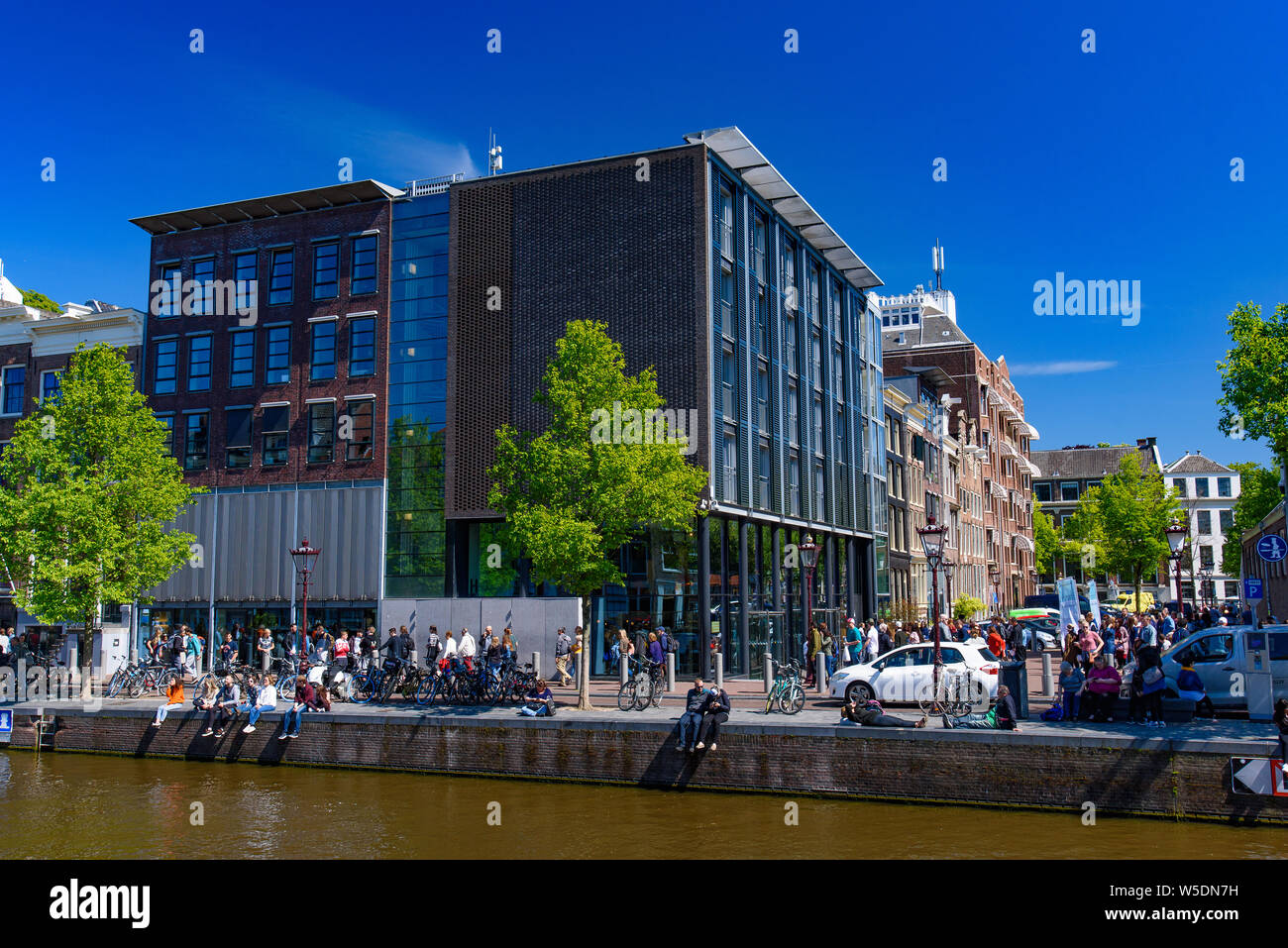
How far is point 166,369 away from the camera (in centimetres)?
4025

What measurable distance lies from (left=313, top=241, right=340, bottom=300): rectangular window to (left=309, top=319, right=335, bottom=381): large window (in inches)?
42.9

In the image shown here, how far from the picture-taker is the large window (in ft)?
125

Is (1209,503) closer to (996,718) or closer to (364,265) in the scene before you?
(364,265)

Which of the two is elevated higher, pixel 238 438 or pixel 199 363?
pixel 199 363

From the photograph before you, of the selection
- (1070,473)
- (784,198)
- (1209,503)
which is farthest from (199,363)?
(1209,503)

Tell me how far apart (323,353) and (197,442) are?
6.18 m

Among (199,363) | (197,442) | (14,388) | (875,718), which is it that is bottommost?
(875,718)

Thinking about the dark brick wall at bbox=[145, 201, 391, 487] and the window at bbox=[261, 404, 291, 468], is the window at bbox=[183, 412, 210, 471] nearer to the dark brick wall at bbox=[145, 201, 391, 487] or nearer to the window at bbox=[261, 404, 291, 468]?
the dark brick wall at bbox=[145, 201, 391, 487]

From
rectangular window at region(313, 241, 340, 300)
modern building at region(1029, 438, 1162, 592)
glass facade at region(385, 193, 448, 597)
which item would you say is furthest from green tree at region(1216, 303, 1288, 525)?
modern building at region(1029, 438, 1162, 592)

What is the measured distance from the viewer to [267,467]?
3825 cm

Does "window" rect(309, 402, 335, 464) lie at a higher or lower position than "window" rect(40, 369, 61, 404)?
lower
